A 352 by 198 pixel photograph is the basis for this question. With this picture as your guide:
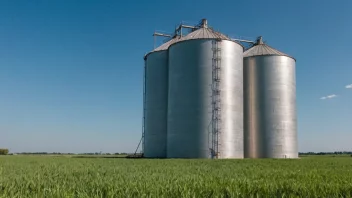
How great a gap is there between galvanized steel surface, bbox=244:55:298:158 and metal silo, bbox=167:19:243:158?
390 cm

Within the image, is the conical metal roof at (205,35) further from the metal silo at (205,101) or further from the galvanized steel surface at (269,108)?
the galvanized steel surface at (269,108)

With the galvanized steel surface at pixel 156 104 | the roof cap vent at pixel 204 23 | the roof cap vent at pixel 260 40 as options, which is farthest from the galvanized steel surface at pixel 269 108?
the galvanized steel surface at pixel 156 104

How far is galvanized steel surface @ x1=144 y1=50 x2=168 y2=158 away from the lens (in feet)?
141

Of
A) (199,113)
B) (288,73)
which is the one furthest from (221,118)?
(288,73)

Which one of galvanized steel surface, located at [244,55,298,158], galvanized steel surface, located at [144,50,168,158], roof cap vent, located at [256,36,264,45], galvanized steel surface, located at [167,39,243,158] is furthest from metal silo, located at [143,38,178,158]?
roof cap vent, located at [256,36,264,45]

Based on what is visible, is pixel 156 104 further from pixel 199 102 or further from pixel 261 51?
pixel 261 51

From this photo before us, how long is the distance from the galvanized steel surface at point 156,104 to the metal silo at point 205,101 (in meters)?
4.01

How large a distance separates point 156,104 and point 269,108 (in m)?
15.5

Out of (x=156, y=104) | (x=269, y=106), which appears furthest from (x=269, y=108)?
(x=156, y=104)

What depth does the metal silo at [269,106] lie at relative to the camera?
42.0 m

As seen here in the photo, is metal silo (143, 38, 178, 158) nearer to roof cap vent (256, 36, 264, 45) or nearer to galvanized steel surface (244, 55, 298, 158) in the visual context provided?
galvanized steel surface (244, 55, 298, 158)

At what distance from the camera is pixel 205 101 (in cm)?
3738

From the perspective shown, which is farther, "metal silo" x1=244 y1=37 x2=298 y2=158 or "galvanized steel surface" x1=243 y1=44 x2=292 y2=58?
"galvanized steel surface" x1=243 y1=44 x2=292 y2=58

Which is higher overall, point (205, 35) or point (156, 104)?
point (205, 35)
